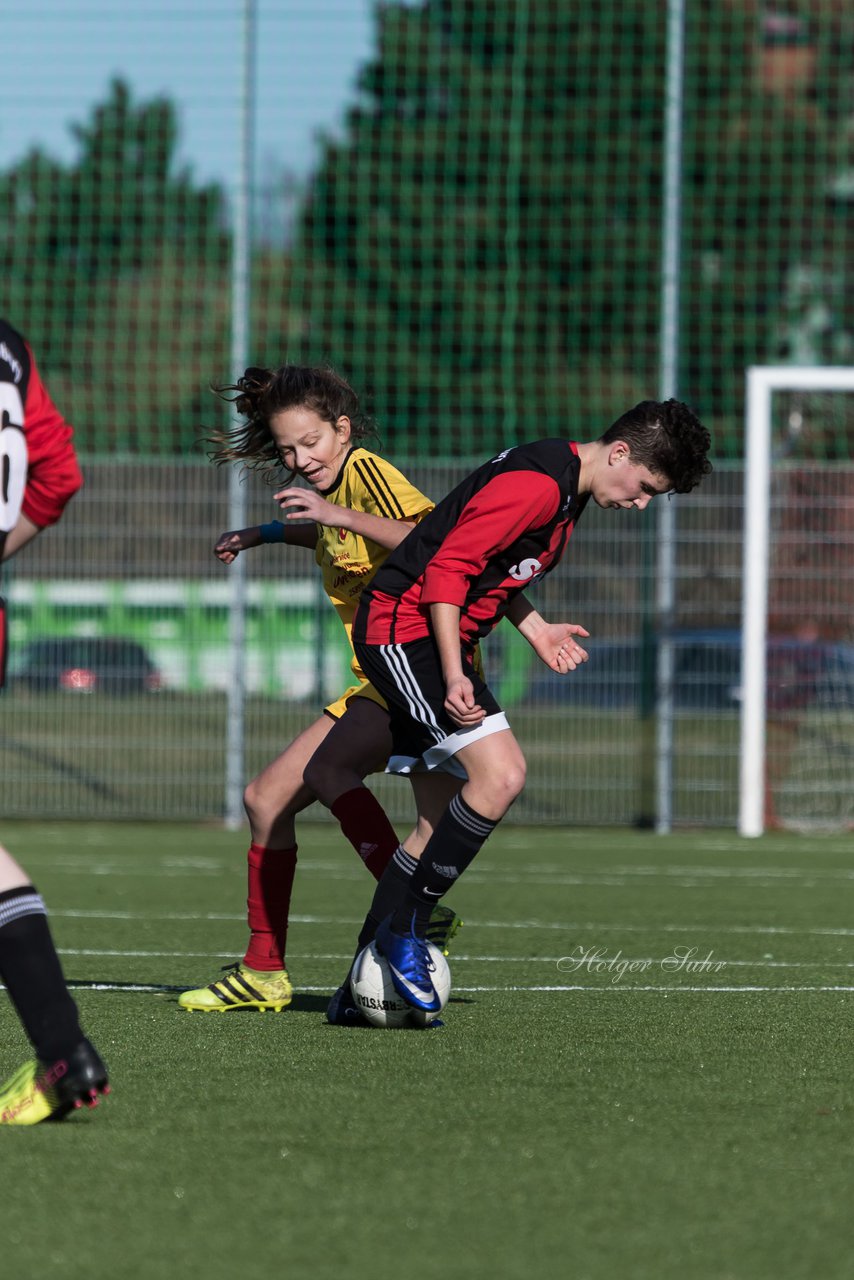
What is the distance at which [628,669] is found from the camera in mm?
13250

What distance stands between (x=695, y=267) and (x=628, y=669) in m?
13.5

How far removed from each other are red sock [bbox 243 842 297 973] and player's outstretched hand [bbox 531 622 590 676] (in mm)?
927

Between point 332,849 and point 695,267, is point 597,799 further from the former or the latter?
point 695,267

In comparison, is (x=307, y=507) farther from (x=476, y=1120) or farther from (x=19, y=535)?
(x=476, y=1120)

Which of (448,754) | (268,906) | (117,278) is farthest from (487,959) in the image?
(117,278)

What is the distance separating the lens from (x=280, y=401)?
5.41 m

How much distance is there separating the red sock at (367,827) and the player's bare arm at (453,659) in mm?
646

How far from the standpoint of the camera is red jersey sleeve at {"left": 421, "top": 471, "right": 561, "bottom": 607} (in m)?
4.76

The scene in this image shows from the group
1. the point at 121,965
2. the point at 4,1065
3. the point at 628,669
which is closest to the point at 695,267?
the point at 628,669

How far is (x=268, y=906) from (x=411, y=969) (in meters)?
0.72

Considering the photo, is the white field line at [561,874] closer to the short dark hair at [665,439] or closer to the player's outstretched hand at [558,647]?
the player's outstretched hand at [558,647]

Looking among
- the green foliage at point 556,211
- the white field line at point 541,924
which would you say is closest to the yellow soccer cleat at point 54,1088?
the white field line at point 541,924

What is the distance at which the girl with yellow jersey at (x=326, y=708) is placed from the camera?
17.5 ft

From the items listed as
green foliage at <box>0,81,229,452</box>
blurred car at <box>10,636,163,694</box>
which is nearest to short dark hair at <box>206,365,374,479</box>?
blurred car at <box>10,636,163,694</box>
